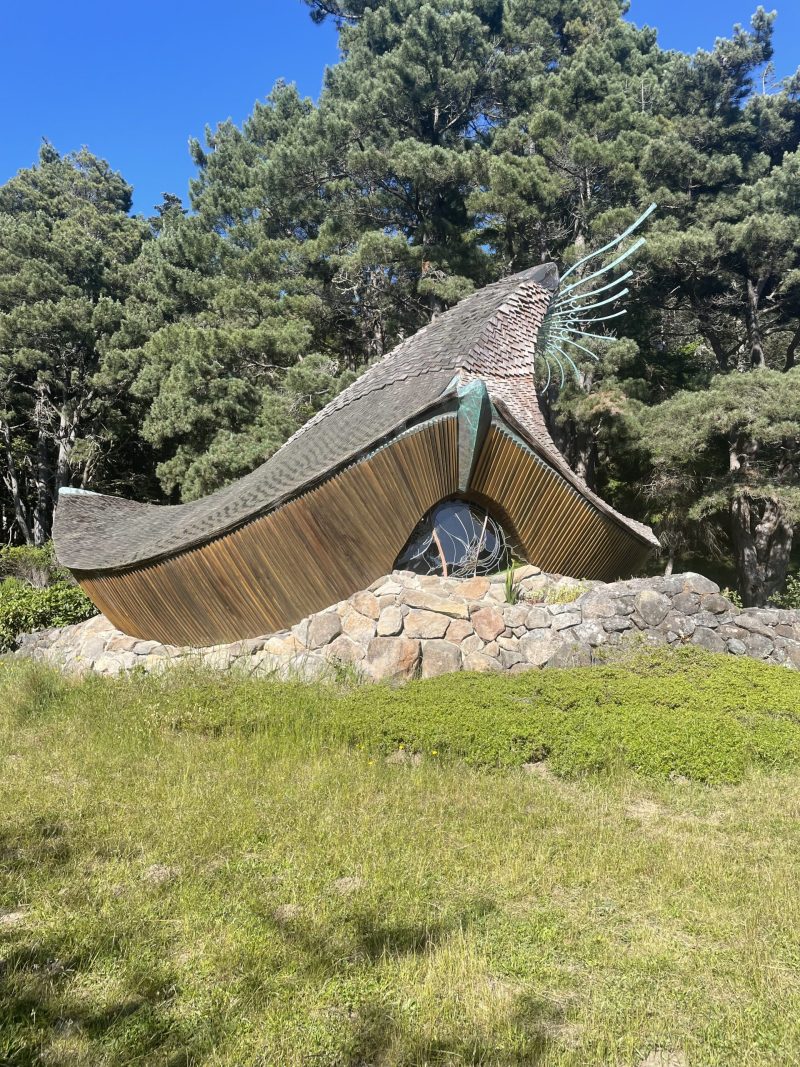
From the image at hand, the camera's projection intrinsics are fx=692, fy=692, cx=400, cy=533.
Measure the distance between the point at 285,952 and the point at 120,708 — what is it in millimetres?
3921

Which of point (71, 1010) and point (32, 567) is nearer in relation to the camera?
point (71, 1010)

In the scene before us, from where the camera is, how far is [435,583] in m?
7.74

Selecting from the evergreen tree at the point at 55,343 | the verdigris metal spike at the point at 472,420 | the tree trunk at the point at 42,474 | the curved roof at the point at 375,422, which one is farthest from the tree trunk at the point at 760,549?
the tree trunk at the point at 42,474

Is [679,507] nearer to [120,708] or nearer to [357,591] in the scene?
[357,591]

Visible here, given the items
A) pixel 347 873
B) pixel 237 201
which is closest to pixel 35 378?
pixel 237 201

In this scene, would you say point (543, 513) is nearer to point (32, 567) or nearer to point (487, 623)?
point (487, 623)

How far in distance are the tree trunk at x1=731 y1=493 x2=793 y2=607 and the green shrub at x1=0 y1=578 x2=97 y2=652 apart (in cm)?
1306

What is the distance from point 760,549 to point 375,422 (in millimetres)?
11664

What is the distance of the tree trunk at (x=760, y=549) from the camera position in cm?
1516

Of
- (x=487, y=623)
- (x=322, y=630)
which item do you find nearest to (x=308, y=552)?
(x=322, y=630)

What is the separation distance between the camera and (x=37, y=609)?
1049cm

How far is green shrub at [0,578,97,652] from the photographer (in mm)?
10203

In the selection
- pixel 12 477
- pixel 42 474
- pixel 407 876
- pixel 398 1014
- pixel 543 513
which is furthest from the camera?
pixel 12 477

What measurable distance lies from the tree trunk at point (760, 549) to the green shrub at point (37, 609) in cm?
1306
